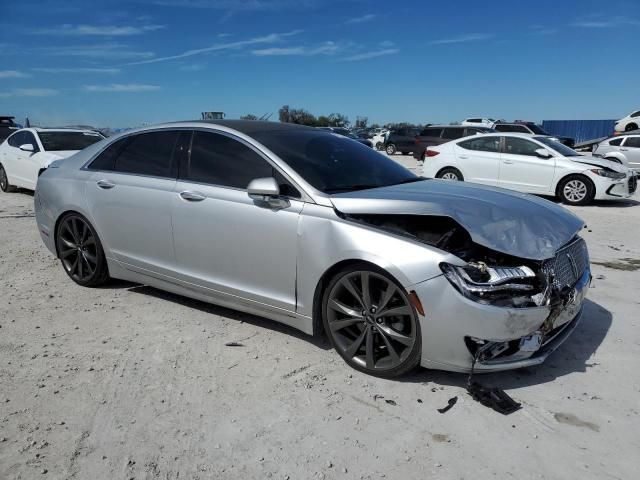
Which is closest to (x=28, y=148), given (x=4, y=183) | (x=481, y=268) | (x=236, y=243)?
(x=4, y=183)

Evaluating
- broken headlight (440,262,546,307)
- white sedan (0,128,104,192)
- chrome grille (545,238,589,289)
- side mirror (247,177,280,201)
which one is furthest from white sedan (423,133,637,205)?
broken headlight (440,262,546,307)

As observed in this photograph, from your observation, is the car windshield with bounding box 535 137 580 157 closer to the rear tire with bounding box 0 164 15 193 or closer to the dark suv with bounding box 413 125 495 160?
the dark suv with bounding box 413 125 495 160

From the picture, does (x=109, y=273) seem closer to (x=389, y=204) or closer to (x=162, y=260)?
(x=162, y=260)

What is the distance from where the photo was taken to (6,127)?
67.9ft

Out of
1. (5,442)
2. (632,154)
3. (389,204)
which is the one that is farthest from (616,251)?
(632,154)

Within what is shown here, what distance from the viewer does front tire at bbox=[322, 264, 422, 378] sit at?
126 inches

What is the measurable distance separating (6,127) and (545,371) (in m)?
22.7

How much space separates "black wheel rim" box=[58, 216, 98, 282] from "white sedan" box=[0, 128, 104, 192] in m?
6.36

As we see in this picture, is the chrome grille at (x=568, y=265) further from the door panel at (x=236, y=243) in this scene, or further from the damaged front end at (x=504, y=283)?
the door panel at (x=236, y=243)

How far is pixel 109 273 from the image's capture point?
4941mm

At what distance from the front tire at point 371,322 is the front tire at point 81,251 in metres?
2.55

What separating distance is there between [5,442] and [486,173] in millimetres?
11107

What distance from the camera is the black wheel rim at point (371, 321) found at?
10.6ft

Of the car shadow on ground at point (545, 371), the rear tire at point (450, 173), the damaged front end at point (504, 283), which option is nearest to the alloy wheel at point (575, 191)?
the rear tire at point (450, 173)
